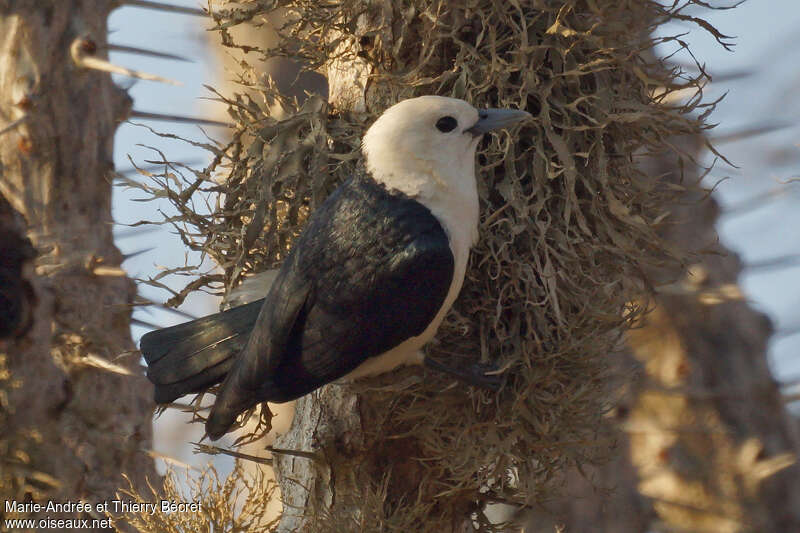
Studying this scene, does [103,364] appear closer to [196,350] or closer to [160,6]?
[196,350]

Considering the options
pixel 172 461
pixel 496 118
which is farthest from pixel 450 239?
pixel 172 461

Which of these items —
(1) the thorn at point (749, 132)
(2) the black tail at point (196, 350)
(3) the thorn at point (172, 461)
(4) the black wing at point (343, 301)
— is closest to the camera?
(4) the black wing at point (343, 301)

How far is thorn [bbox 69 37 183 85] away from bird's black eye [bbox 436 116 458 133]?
3.29 ft

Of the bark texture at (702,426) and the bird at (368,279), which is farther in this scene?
the bark texture at (702,426)

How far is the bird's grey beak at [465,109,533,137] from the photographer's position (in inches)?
70.6

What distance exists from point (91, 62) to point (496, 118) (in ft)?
4.60

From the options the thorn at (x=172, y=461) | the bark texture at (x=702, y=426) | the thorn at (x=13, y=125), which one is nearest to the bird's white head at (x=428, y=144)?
the thorn at (x=172, y=461)

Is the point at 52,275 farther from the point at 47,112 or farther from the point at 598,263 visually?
the point at 598,263

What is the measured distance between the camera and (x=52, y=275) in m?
2.72

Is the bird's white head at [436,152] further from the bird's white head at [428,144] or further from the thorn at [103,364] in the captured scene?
the thorn at [103,364]

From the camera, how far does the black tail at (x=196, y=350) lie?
186 cm

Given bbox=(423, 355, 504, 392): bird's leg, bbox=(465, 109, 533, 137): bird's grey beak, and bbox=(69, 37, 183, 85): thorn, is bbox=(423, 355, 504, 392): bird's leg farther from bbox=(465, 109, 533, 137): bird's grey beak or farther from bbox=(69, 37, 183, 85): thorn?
bbox=(69, 37, 183, 85): thorn

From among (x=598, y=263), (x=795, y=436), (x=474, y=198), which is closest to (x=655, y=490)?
(x=795, y=436)

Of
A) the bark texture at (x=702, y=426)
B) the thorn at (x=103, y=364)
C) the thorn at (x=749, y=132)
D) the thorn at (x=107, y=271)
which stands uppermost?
the thorn at (x=749, y=132)
